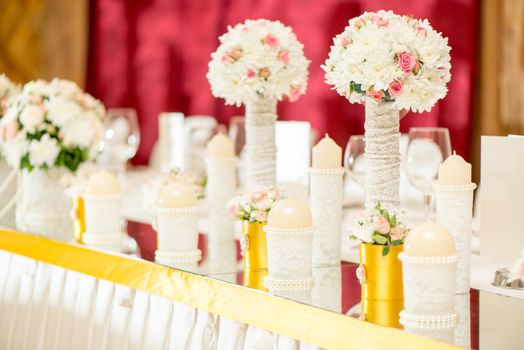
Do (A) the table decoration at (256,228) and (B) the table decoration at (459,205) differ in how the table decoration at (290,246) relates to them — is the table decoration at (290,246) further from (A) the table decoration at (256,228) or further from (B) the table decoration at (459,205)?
(B) the table decoration at (459,205)

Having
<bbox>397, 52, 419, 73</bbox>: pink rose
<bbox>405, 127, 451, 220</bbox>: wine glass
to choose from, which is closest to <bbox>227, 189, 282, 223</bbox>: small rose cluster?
<bbox>405, 127, 451, 220</bbox>: wine glass

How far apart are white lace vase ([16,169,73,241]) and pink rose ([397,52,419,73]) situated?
138 centimetres

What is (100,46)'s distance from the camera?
23.3ft

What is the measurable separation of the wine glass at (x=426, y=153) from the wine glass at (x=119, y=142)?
64.3 inches

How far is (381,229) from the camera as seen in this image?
1.76 meters

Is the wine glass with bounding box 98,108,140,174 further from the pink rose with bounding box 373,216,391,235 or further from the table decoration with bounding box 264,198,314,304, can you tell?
the pink rose with bounding box 373,216,391,235

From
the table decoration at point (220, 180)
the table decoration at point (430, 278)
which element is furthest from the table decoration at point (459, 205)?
the table decoration at point (220, 180)

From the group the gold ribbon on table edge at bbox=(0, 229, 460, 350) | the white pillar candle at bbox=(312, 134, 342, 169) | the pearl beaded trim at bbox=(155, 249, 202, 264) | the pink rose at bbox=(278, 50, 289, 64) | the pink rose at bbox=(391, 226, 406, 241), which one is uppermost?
the pink rose at bbox=(278, 50, 289, 64)

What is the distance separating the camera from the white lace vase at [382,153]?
192cm

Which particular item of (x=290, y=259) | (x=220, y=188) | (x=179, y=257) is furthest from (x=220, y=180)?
(x=290, y=259)

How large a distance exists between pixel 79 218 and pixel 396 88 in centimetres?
115

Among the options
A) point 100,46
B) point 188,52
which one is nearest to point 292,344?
point 188,52

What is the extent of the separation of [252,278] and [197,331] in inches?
8.1

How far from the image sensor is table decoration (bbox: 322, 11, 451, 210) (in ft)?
5.93
